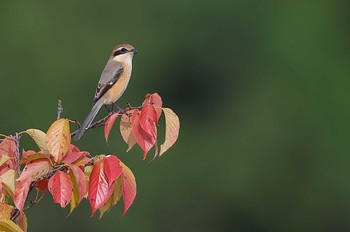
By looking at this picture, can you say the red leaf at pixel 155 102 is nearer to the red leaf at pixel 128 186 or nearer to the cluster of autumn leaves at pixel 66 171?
the cluster of autumn leaves at pixel 66 171

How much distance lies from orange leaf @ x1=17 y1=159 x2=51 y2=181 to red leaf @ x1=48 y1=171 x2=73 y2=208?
49 millimetres

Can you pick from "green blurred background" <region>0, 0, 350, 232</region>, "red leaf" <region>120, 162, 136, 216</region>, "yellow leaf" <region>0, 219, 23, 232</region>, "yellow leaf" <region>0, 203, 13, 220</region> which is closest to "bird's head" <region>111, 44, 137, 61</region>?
"red leaf" <region>120, 162, 136, 216</region>

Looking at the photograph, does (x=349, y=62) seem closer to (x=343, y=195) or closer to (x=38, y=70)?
(x=343, y=195)

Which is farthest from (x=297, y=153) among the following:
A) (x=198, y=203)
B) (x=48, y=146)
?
(x=48, y=146)

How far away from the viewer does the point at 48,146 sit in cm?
378

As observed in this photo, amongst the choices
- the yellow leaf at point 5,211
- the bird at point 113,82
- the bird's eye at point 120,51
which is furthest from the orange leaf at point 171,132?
the bird's eye at point 120,51

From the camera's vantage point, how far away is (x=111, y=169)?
3781 mm

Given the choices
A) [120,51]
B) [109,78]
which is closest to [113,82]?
[109,78]

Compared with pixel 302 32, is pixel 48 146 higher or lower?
higher

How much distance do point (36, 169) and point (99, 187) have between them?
22 cm

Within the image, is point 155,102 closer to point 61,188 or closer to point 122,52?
point 61,188

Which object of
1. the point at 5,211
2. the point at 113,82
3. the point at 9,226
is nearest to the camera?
the point at 9,226

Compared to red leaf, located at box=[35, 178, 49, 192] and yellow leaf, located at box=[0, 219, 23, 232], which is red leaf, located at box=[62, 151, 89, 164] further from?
yellow leaf, located at box=[0, 219, 23, 232]

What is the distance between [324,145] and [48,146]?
17084 millimetres
